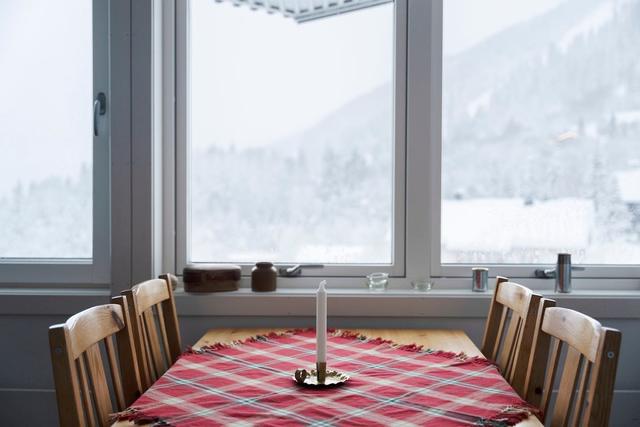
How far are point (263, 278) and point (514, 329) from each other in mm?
953

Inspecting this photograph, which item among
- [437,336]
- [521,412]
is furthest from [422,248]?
[521,412]

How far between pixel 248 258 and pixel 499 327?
1052mm

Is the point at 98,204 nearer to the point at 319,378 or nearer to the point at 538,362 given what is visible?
the point at 319,378

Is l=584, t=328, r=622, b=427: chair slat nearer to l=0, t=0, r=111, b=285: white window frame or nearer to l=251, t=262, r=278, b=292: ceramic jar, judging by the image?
l=251, t=262, r=278, b=292: ceramic jar

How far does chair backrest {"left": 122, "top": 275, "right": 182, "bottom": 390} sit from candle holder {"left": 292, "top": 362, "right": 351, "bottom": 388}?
468 mm

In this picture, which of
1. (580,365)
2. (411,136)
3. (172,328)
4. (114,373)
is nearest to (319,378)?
(114,373)

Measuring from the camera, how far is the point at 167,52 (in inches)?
100

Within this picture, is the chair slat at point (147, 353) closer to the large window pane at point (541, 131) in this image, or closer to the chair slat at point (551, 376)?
the chair slat at point (551, 376)

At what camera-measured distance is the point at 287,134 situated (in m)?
2.60

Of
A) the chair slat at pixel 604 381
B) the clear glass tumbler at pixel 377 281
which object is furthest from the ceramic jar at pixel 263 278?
the chair slat at pixel 604 381

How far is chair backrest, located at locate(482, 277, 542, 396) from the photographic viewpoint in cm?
172

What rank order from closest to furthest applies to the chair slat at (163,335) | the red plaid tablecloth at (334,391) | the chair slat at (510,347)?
the red plaid tablecloth at (334,391), the chair slat at (510,347), the chair slat at (163,335)

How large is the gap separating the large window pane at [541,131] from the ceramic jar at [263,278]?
708 mm

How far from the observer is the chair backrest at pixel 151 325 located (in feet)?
5.71
